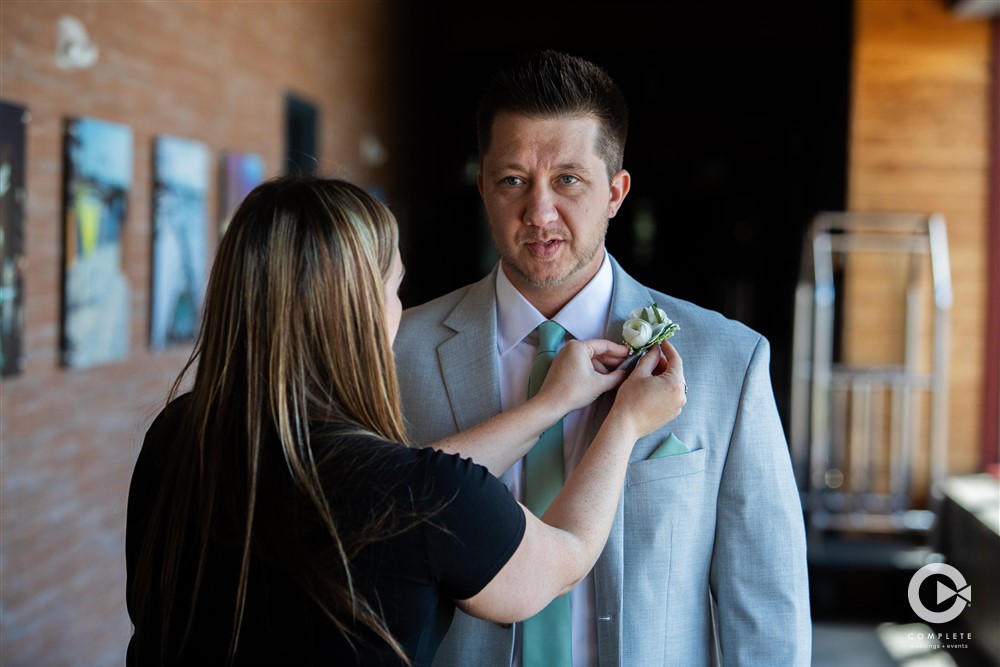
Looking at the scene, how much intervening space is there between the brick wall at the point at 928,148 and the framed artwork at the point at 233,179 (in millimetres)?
3367

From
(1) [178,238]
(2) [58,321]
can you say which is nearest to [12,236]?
(2) [58,321]

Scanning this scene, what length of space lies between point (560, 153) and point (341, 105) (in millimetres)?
5859

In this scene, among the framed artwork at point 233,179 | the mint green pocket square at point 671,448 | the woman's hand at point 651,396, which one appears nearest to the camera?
the woman's hand at point 651,396

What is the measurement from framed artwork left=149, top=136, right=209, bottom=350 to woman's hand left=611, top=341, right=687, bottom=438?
3210 mm

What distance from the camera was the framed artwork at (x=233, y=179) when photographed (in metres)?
5.12

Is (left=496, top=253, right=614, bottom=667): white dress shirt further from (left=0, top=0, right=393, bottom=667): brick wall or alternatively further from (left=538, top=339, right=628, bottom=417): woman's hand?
(left=0, top=0, right=393, bottom=667): brick wall

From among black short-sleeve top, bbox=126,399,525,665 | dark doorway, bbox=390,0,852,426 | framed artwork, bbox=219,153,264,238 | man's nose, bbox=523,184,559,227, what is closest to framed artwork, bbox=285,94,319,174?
framed artwork, bbox=219,153,264,238

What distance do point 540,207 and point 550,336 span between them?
23 cm

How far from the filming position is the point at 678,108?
382 inches

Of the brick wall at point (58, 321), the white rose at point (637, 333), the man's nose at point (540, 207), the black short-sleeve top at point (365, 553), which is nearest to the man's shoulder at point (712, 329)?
the white rose at point (637, 333)

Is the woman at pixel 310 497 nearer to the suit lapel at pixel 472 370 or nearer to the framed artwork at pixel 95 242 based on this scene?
the suit lapel at pixel 472 370

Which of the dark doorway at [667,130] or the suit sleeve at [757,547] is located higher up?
the dark doorway at [667,130]

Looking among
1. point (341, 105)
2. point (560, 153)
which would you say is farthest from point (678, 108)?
point (560, 153)

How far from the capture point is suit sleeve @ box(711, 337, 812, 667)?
1667 millimetres
